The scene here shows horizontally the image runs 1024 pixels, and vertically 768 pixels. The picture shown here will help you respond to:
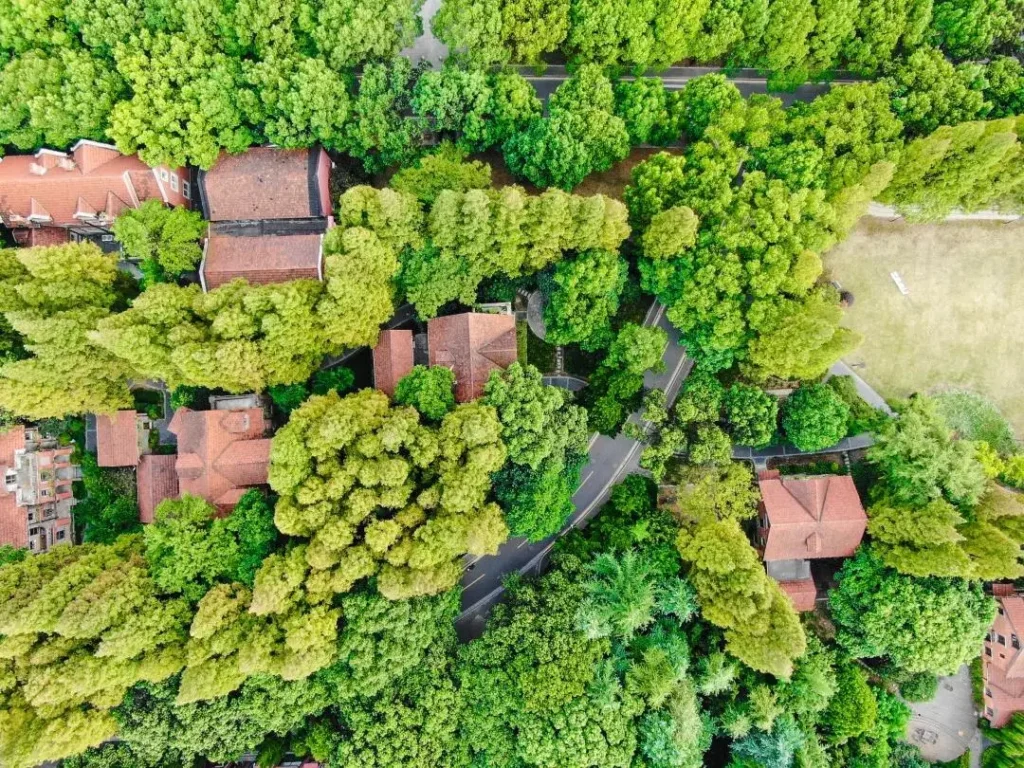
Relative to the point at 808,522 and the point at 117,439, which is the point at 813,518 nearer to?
the point at 808,522

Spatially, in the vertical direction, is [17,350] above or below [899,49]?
below

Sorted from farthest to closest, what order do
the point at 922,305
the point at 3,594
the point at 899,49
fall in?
the point at 922,305 → the point at 899,49 → the point at 3,594

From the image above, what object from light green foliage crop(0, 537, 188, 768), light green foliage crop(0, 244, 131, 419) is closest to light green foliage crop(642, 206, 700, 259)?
light green foliage crop(0, 244, 131, 419)

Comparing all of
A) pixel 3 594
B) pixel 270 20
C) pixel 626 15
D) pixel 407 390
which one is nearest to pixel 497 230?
pixel 407 390

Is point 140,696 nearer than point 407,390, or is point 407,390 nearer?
point 140,696

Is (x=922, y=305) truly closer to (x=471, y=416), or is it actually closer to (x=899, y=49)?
(x=899, y=49)

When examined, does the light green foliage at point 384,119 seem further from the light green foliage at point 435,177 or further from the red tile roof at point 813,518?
the red tile roof at point 813,518

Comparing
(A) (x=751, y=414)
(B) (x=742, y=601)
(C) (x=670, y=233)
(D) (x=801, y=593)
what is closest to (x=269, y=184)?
(C) (x=670, y=233)

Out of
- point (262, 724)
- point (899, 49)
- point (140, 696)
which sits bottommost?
point (262, 724)
